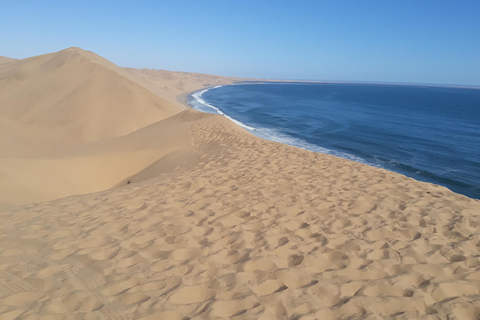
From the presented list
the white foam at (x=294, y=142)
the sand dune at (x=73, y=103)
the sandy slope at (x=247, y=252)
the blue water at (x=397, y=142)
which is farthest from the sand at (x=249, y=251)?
the sand dune at (x=73, y=103)

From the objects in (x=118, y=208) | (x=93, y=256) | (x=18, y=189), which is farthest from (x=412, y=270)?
(x=18, y=189)

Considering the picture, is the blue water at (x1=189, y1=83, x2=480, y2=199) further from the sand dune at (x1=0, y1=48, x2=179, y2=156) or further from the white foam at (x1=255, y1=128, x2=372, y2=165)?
the sand dune at (x1=0, y1=48, x2=179, y2=156)

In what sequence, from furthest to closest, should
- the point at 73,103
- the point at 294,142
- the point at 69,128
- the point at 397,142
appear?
the point at 397,142, the point at 73,103, the point at 294,142, the point at 69,128

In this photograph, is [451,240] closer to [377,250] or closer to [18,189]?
[377,250]

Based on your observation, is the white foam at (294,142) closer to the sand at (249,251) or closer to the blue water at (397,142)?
the blue water at (397,142)

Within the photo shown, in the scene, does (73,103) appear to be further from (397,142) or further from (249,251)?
(397,142)

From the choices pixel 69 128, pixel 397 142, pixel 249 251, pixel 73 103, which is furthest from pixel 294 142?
pixel 249 251

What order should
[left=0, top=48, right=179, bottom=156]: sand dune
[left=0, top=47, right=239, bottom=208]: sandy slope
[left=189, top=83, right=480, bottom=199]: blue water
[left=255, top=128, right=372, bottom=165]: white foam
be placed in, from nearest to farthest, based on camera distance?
[left=0, top=47, right=239, bottom=208]: sandy slope, [left=189, top=83, right=480, bottom=199]: blue water, [left=255, top=128, right=372, bottom=165]: white foam, [left=0, top=48, right=179, bottom=156]: sand dune

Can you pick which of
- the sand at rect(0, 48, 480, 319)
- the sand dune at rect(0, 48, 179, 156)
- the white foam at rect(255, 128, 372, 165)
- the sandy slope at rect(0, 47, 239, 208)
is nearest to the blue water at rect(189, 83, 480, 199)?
the white foam at rect(255, 128, 372, 165)

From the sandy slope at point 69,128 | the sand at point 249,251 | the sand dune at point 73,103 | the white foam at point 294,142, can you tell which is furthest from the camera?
the sand dune at point 73,103
